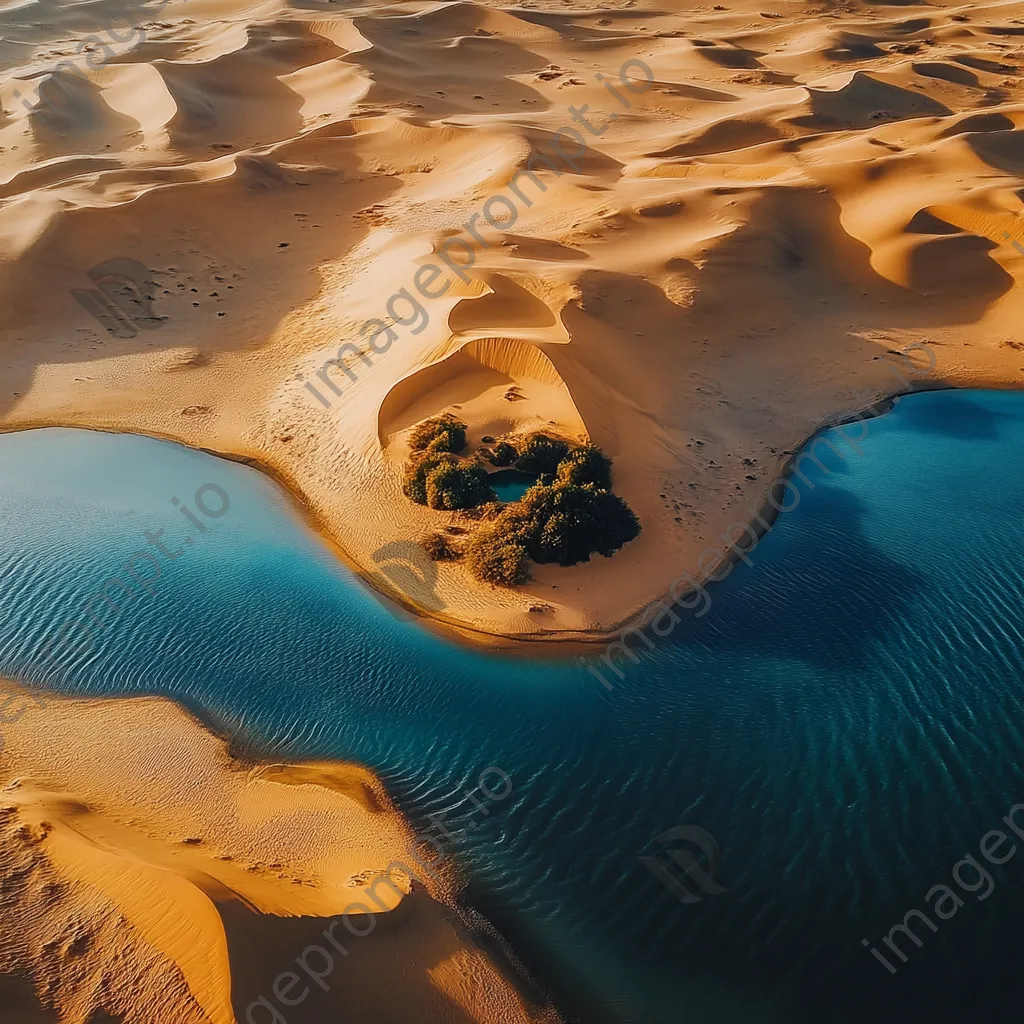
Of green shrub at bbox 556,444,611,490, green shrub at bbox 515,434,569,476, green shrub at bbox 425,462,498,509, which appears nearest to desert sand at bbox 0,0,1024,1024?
green shrub at bbox 425,462,498,509

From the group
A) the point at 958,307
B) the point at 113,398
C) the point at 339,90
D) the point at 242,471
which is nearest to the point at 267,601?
the point at 242,471

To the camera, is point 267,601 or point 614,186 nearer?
point 267,601

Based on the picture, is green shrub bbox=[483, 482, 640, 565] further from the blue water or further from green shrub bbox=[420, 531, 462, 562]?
the blue water

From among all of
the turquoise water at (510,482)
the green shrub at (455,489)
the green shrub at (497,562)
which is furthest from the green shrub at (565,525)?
the turquoise water at (510,482)

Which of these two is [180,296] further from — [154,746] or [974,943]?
[974,943]

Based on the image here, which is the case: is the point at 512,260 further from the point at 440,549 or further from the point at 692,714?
the point at 692,714

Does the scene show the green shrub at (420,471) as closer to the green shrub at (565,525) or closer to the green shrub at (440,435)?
the green shrub at (440,435)

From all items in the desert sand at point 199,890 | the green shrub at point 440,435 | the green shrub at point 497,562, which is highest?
the desert sand at point 199,890
